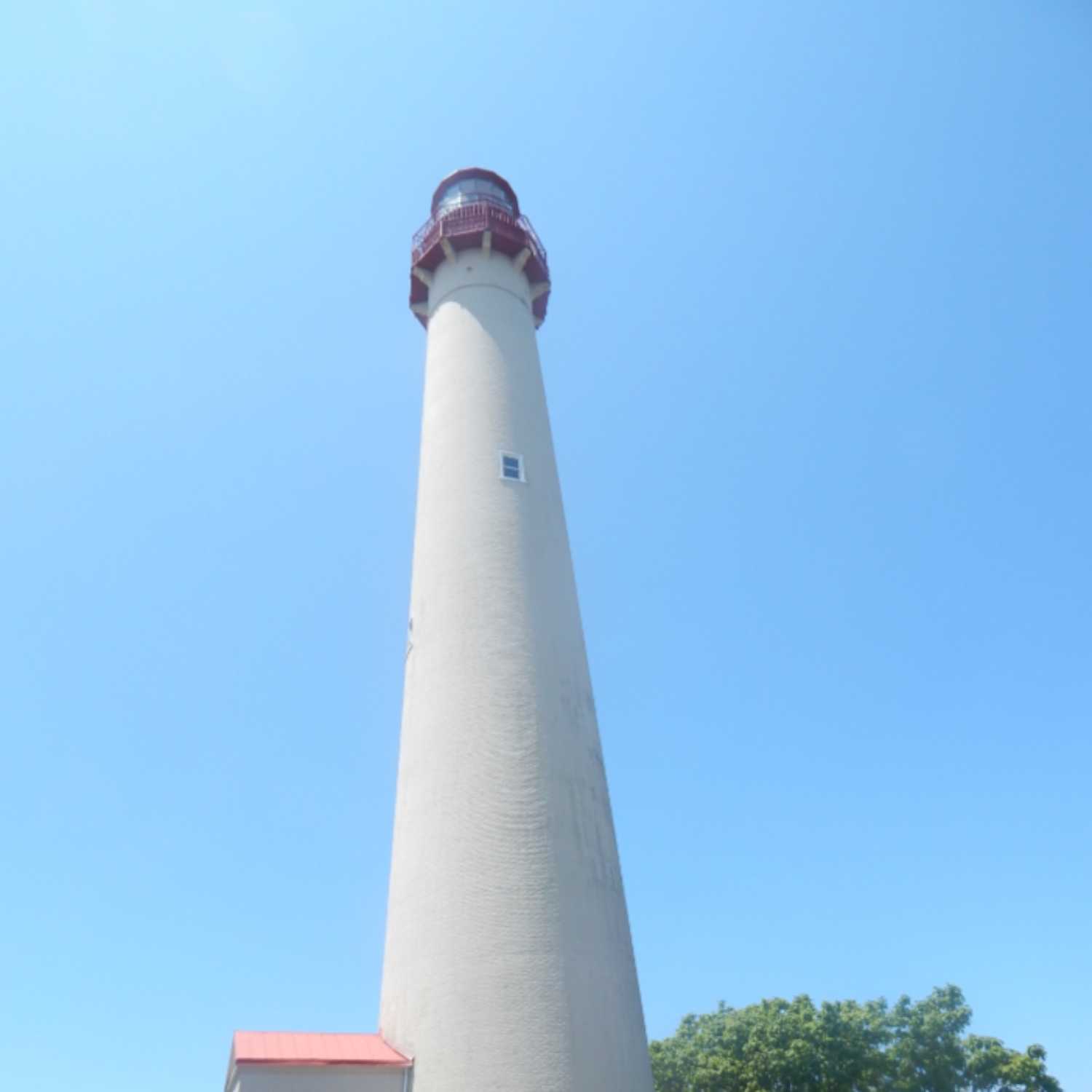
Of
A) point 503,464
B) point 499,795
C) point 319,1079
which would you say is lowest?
point 319,1079

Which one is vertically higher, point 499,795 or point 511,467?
point 511,467

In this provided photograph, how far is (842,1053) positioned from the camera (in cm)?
2758

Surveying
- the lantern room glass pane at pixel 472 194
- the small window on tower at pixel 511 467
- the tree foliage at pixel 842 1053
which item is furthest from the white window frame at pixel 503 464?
the tree foliage at pixel 842 1053

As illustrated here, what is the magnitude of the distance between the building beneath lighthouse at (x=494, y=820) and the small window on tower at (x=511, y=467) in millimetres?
37

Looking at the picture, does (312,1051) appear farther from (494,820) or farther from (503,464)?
(503,464)

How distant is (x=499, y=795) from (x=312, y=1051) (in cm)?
400

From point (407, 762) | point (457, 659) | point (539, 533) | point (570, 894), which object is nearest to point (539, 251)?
point (539, 533)

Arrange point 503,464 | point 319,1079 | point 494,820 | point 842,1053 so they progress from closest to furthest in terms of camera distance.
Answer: point 319,1079 < point 494,820 < point 503,464 < point 842,1053

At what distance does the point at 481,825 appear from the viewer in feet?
39.3

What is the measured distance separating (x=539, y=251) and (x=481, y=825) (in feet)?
48.2

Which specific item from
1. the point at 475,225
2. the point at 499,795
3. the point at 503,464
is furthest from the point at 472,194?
the point at 499,795

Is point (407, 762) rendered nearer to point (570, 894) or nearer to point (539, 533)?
point (570, 894)

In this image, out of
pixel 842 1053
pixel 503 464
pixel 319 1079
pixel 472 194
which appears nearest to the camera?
pixel 319 1079

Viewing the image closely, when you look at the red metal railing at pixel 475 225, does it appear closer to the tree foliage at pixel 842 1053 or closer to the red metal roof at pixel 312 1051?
the red metal roof at pixel 312 1051
